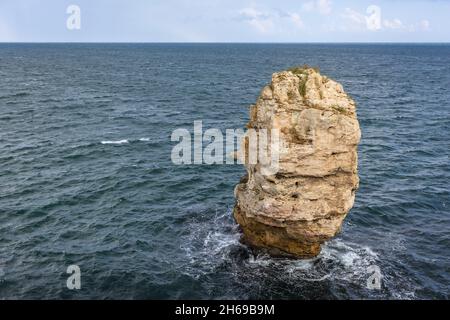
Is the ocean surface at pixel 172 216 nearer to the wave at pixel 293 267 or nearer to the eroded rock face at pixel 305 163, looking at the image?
the wave at pixel 293 267

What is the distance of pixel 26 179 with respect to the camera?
5062 centimetres

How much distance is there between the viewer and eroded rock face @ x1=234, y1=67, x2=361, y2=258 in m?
31.4

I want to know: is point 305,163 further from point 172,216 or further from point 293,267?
point 172,216

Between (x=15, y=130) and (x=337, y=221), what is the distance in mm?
55894

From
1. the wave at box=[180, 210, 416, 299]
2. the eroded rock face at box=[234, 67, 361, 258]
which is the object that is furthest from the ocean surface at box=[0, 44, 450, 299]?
the eroded rock face at box=[234, 67, 361, 258]

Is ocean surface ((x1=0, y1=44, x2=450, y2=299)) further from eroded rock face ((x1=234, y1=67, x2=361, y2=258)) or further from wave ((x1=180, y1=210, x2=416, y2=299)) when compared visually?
eroded rock face ((x1=234, y1=67, x2=361, y2=258))

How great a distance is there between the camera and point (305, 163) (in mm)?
31906

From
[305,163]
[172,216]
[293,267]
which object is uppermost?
[305,163]

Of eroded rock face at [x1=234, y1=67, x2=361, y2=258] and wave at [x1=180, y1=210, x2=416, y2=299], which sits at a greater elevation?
eroded rock face at [x1=234, y1=67, x2=361, y2=258]

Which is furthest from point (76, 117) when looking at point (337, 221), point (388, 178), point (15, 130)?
point (337, 221)

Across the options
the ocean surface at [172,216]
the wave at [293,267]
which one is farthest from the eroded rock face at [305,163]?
the ocean surface at [172,216]

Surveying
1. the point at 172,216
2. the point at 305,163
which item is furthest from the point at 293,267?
the point at 172,216
